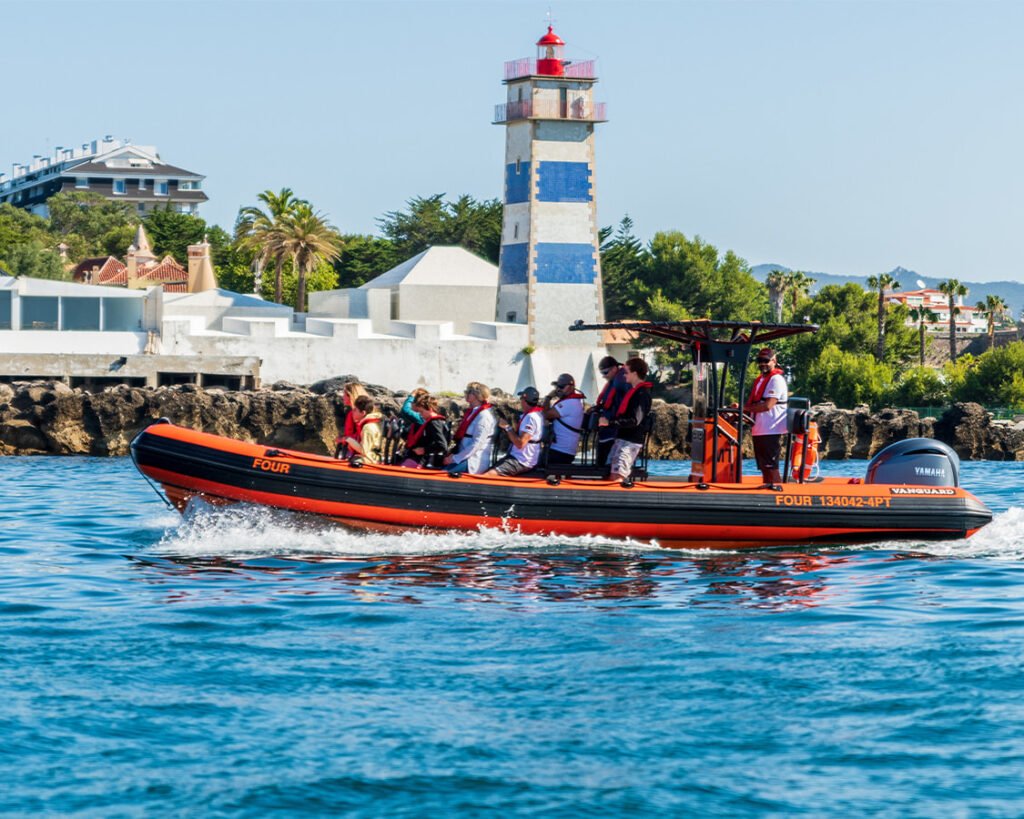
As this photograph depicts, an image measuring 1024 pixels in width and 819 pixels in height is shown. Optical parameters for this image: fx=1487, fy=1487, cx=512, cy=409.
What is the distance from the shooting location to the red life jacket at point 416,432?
580 inches

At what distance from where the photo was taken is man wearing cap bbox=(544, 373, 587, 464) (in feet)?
47.4

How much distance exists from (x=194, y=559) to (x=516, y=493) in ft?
9.79

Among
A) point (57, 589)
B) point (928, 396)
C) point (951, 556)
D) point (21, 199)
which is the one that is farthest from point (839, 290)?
point (21, 199)

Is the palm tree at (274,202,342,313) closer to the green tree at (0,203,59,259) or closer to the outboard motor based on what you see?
the green tree at (0,203,59,259)

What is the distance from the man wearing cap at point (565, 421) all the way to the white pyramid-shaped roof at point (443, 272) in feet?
122

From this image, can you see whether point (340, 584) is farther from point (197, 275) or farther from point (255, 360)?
point (197, 275)

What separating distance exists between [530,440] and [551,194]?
33479 millimetres

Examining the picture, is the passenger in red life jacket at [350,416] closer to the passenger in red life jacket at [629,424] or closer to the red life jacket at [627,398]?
the passenger in red life jacket at [629,424]

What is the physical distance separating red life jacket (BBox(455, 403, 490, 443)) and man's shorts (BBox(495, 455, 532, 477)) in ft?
1.58

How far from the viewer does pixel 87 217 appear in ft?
333

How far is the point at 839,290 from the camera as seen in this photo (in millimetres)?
60312

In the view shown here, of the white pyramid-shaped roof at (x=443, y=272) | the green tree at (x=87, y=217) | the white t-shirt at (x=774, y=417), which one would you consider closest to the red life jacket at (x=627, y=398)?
the white t-shirt at (x=774, y=417)

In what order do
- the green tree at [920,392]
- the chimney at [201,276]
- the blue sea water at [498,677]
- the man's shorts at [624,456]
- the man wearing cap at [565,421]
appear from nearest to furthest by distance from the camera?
the blue sea water at [498,677] → the man's shorts at [624,456] → the man wearing cap at [565,421] → the green tree at [920,392] → the chimney at [201,276]

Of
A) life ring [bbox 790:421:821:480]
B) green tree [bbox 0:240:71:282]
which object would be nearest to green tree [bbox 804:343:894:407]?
green tree [bbox 0:240:71:282]
